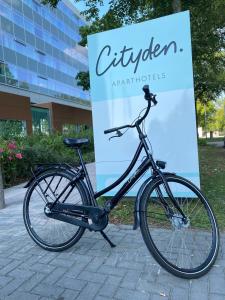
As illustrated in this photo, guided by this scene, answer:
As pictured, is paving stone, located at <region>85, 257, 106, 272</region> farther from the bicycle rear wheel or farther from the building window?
the building window

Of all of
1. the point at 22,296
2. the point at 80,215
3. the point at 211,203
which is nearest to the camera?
the point at 22,296

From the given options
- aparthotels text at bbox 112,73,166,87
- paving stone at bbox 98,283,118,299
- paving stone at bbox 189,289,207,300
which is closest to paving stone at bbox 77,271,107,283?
paving stone at bbox 98,283,118,299

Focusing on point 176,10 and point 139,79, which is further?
point 176,10

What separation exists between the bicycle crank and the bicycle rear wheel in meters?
0.07

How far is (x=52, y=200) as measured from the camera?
373 cm

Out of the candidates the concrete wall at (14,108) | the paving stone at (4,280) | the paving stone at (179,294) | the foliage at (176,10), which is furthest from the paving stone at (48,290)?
A: the concrete wall at (14,108)

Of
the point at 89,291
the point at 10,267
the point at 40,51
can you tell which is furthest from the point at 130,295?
the point at 40,51

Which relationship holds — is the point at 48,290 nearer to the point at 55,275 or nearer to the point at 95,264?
the point at 55,275

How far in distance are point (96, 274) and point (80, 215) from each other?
654 millimetres

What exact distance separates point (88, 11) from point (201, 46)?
543 centimetres

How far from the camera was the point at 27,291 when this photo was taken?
9.30 feet

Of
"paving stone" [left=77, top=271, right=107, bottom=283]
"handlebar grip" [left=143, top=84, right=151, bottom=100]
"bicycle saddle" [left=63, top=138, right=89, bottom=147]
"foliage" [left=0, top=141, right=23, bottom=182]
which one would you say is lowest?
"paving stone" [left=77, top=271, right=107, bottom=283]

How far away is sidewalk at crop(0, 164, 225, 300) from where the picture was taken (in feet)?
8.91

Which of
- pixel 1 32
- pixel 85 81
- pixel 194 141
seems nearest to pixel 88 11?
pixel 85 81
